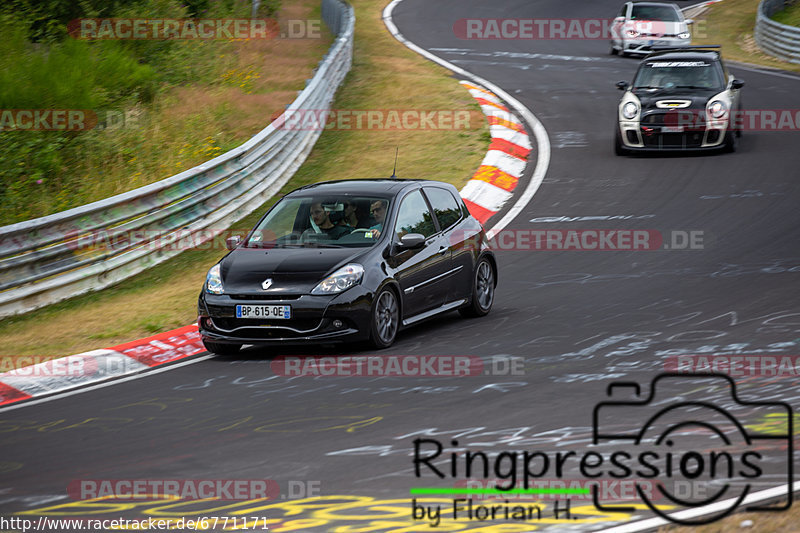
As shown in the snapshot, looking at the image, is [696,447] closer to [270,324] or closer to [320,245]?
[270,324]

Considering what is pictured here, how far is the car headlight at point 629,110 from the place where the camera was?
18938 millimetres

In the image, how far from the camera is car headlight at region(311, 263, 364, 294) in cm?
948

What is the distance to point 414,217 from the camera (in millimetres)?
10789

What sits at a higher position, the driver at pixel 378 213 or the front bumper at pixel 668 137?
the driver at pixel 378 213

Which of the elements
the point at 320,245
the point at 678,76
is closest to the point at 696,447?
the point at 320,245

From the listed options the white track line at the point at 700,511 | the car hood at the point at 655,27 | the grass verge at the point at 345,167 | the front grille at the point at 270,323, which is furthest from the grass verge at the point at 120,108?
the car hood at the point at 655,27

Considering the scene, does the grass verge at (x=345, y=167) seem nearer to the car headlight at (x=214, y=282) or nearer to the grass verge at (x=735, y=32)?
the car headlight at (x=214, y=282)

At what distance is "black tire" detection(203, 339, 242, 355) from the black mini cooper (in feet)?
35.8

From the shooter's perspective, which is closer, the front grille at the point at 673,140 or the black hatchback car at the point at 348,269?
the black hatchback car at the point at 348,269

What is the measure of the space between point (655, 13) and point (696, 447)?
28.6 m

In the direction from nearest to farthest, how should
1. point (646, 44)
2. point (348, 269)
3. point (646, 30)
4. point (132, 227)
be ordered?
point (348, 269) < point (132, 227) < point (646, 44) < point (646, 30)

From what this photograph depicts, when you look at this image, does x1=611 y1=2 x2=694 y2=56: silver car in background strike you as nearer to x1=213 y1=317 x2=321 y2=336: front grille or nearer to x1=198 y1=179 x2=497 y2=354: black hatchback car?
x1=198 y1=179 x2=497 y2=354: black hatchback car

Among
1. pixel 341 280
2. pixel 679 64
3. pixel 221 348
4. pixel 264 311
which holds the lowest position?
pixel 221 348

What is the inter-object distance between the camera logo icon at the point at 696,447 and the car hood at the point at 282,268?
2.94 metres
